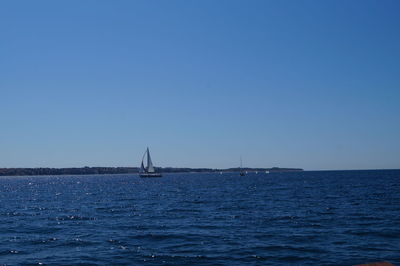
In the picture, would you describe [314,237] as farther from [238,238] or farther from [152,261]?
[152,261]

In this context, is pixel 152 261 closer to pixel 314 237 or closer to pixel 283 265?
pixel 283 265

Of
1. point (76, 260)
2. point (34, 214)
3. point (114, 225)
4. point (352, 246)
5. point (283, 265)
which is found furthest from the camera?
point (34, 214)

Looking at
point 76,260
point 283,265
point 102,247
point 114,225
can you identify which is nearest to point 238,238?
point 283,265

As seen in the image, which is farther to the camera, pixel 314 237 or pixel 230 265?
pixel 314 237

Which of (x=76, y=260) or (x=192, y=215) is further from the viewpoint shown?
(x=192, y=215)

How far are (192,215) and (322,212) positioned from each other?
13.6 metres

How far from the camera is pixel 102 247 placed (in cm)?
2612

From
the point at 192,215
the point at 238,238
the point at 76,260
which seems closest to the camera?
the point at 76,260

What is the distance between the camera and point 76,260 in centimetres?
2295

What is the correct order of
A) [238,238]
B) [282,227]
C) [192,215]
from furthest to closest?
[192,215] → [282,227] → [238,238]

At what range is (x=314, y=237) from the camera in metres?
28.1

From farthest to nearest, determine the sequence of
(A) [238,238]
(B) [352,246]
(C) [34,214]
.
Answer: (C) [34,214] < (A) [238,238] < (B) [352,246]

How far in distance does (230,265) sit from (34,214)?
35.2m

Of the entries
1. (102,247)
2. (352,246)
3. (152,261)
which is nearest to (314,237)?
(352,246)
